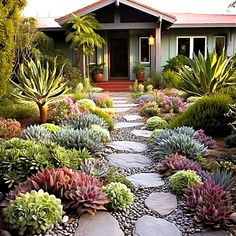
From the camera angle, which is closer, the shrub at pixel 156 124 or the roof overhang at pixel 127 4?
the shrub at pixel 156 124

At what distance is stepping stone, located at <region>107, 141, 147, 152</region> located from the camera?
608cm

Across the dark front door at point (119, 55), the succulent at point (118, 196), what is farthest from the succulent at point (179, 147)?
the dark front door at point (119, 55)

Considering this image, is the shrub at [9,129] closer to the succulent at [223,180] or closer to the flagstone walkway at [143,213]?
the flagstone walkway at [143,213]

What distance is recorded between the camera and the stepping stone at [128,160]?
5.23m

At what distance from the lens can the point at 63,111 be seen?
7.68 m

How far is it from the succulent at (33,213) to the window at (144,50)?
15.5m

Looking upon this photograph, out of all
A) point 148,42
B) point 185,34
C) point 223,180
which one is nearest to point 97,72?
point 148,42

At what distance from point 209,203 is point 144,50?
50.9 feet

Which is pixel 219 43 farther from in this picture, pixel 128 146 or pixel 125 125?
pixel 128 146

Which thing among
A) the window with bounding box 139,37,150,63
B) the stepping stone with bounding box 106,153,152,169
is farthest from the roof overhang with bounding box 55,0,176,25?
the stepping stone with bounding box 106,153,152,169

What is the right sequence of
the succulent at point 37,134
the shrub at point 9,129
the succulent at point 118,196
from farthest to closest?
1. the shrub at point 9,129
2. the succulent at point 37,134
3. the succulent at point 118,196

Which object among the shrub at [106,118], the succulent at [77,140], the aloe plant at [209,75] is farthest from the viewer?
the aloe plant at [209,75]

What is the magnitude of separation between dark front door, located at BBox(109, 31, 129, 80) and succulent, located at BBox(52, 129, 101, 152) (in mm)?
12636

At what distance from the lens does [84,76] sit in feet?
49.5
